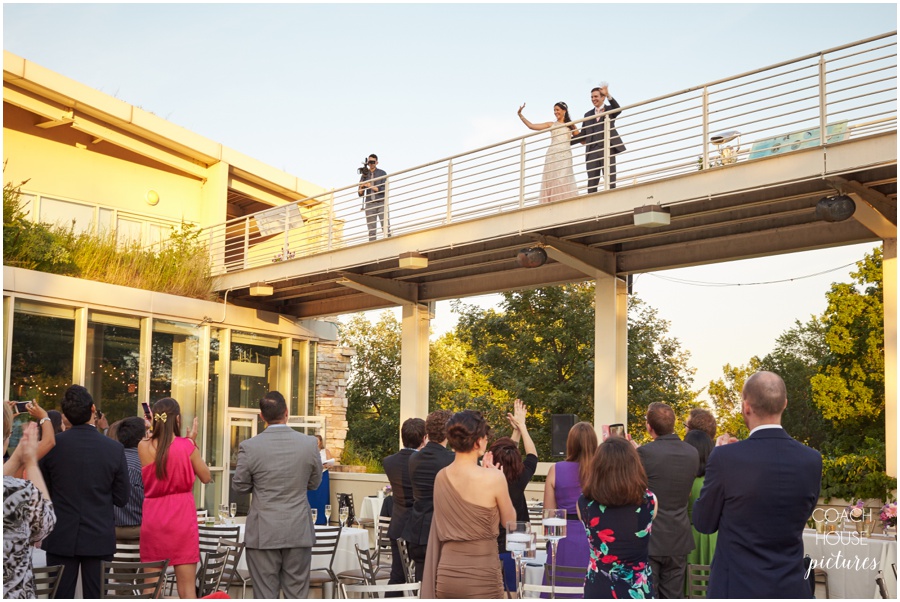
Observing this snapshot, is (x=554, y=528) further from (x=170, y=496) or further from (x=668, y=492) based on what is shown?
(x=170, y=496)

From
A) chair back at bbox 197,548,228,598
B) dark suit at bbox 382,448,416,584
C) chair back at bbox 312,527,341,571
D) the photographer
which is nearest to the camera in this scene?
dark suit at bbox 382,448,416,584

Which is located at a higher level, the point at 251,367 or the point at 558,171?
the point at 558,171

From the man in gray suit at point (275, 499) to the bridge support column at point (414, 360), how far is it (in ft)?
32.6

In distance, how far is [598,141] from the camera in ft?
36.4

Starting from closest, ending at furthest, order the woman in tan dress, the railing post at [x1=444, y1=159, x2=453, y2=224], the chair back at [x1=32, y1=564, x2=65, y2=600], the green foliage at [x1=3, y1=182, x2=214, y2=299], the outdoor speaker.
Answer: the woman in tan dress
the chair back at [x1=32, y1=564, x2=65, y2=600]
the outdoor speaker
the railing post at [x1=444, y1=159, x2=453, y2=224]
the green foliage at [x1=3, y1=182, x2=214, y2=299]

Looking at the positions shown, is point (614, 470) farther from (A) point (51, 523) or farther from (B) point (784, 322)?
(B) point (784, 322)

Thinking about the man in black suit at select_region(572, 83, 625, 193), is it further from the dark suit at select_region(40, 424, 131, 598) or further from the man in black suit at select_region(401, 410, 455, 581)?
the dark suit at select_region(40, 424, 131, 598)

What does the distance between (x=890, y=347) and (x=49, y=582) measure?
8.50 meters

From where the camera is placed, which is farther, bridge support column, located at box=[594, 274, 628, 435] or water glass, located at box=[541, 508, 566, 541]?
bridge support column, located at box=[594, 274, 628, 435]

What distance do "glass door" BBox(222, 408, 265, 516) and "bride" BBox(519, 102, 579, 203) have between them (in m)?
6.93

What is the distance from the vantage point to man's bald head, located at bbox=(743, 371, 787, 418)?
3.47 meters

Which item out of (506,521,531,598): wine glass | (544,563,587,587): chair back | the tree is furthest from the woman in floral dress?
the tree

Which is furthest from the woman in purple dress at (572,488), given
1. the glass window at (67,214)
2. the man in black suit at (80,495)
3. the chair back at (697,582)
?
the glass window at (67,214)

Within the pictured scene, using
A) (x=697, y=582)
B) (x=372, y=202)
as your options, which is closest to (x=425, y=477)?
(x=697, y=582)
